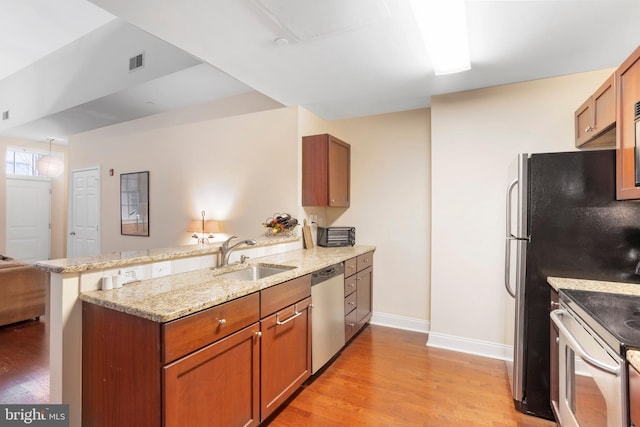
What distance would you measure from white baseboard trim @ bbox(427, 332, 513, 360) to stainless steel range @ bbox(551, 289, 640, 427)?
1.18 meters

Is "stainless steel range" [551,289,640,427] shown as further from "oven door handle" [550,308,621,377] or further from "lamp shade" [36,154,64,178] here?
"lamp shade" [36,154,64,178]

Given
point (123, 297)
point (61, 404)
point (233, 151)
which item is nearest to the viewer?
point (123, 297)

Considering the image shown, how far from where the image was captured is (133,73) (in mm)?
3365

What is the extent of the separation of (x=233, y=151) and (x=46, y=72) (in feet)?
10.6

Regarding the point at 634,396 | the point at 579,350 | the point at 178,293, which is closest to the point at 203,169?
the point at 178,293

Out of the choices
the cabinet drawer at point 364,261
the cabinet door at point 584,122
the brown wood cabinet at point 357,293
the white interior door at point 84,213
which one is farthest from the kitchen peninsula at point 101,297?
the white interior door at point 84,213

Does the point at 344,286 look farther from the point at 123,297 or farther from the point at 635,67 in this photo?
the point at 635,67

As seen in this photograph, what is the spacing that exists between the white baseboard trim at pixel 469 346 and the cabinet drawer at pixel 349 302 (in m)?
0.88

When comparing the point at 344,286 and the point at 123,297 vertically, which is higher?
the point at 123,297

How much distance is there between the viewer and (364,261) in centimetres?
340

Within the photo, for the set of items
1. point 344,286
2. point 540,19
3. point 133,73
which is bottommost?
point 344,286

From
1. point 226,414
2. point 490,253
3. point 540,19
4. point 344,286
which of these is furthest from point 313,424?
point 540,19

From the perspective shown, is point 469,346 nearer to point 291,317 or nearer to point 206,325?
point 291,317

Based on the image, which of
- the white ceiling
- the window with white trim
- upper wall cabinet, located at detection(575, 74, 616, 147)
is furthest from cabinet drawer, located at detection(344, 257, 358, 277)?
the window with white trim
